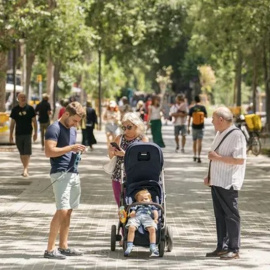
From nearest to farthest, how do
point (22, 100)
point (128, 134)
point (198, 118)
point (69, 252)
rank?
1. point (69, 252)
2. point (128, 134)
3. point (22, 100)
4. point (198, 118)

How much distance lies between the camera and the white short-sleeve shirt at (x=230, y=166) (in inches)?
448

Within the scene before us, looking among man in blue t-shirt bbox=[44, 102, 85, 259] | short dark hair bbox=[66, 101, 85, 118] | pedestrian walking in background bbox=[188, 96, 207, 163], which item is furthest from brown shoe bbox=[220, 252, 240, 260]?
pedestrian walking in background bbox=[188, 96, 207, 163]

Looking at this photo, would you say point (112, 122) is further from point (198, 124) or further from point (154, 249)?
point (154, 249)

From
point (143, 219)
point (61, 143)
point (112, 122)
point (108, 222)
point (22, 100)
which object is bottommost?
point (108, 222)

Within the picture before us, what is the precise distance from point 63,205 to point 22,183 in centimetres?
988

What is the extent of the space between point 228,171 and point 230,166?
2.3 inches

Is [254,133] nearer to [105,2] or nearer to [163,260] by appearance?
[105,2]

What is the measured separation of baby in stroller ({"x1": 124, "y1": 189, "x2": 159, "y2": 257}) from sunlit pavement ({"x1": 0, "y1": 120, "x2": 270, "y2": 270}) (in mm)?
152

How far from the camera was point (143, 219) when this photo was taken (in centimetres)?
1155

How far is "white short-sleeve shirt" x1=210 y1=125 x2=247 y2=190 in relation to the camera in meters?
11.4

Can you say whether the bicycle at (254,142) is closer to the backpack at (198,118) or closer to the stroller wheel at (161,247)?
the backpack at (198,118)

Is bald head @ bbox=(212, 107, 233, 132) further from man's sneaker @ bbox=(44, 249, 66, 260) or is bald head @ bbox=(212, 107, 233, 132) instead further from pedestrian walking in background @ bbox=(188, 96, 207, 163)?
pedestrian walking in background @ bbox=(188, 96, 207, 163)

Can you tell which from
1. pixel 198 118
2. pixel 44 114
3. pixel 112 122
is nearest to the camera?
pixel 198 118

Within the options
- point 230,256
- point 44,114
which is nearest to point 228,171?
point 230,256
